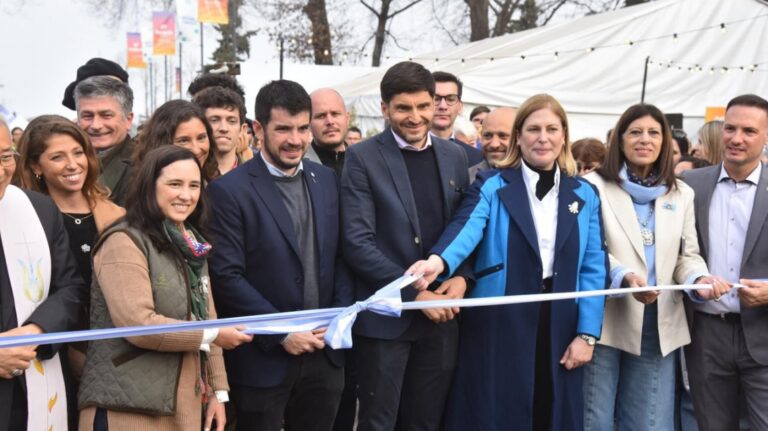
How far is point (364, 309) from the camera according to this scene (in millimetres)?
3463

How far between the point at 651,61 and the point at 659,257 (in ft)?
43.4

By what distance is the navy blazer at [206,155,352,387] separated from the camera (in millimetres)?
3529

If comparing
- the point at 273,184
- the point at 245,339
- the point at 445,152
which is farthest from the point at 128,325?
the point at 445,152

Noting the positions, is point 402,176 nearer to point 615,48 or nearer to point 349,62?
point 615,48

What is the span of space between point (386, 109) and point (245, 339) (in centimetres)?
147

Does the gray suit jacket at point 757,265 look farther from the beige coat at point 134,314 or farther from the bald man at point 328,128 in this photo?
the beige coat at point 134,314

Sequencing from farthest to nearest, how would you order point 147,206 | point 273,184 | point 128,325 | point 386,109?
1. point 386,109
2. point 273,184
3. point 147,206
4. point 128,325

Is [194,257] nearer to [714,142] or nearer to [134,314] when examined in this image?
[134,314]

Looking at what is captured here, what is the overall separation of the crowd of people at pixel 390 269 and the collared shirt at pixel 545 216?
0.04 feet

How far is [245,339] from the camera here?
3.30 m

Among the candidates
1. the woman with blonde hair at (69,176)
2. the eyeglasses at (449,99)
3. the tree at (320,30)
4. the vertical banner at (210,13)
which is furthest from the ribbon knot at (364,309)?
the tree at (320,30)

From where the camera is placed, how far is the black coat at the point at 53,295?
9.87 ft

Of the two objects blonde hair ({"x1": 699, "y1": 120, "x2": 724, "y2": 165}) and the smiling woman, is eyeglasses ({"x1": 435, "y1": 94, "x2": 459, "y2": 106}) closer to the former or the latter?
the smiling woman

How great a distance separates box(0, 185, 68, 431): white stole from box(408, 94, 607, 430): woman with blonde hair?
1.82 m
